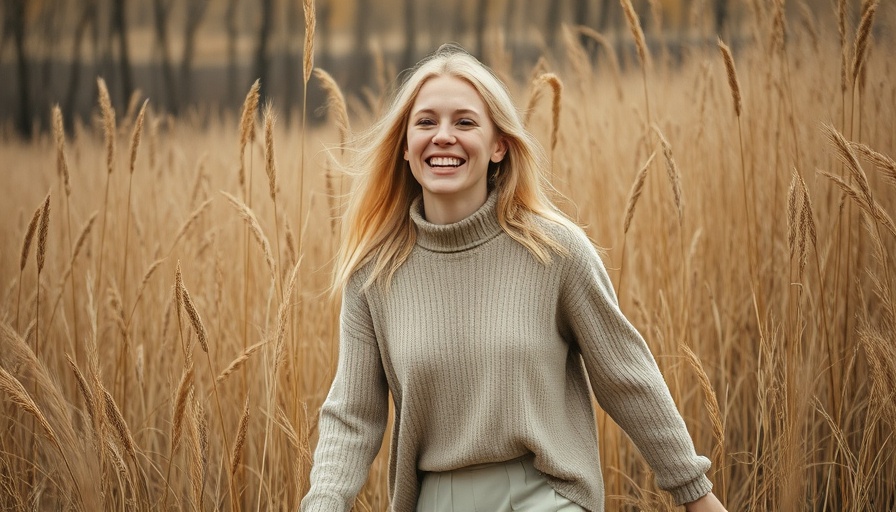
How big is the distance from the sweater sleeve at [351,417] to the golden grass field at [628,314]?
4.1 inches

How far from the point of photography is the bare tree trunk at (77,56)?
7101 mm

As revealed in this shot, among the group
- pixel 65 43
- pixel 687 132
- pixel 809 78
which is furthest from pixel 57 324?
pixel 65 43

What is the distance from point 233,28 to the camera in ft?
31.1

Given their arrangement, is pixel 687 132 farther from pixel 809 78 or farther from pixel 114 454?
pixel 114 454

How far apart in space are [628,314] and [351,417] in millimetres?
1189

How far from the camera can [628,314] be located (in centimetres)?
229

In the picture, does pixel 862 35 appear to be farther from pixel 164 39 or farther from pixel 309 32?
pixel 164 39

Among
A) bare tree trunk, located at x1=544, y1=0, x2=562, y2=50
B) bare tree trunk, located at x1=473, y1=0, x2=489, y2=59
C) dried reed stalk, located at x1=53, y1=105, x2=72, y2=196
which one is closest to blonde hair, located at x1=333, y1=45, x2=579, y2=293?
dried reed stalk, located at x1=53, y1=105, x2=72, y2=196

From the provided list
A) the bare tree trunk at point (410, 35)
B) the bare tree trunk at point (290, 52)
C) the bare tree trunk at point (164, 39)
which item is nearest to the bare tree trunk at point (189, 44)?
the bare tree trunk at point (164, 39)

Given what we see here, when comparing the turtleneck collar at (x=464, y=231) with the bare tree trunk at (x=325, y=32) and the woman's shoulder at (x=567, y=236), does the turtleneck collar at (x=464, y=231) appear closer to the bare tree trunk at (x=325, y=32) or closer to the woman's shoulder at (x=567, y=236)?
the woman's shoulder at (x=567, y=236)

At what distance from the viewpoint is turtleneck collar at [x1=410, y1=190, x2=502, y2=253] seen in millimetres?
1383

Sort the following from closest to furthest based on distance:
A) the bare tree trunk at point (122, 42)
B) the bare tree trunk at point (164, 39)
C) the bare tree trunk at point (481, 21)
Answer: the bare tree trunk at point (122, 42) < the bare tree trunk at point (481, 21) < the bare tree trunk at point (164, 39)

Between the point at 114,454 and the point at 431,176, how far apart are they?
2.64ft

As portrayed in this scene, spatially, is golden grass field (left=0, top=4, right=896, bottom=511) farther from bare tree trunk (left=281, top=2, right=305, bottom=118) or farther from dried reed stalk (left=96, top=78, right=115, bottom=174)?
bare tree trunk (left=281, top=2, right=305, bottom=118)
